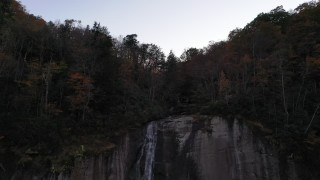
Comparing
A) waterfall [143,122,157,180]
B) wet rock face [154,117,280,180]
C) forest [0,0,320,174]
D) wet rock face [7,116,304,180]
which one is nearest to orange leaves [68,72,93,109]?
forest [0,0,320,174]

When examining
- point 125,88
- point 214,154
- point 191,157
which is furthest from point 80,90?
point 214,154

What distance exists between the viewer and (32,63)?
35.9 meters

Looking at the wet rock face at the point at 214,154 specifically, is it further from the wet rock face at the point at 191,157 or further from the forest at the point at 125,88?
the forest at the point at 125,88

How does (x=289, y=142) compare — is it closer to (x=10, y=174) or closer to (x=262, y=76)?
(x=262, y=76)

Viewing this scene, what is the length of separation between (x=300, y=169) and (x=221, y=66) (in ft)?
49.0

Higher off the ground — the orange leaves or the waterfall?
the orange leaves

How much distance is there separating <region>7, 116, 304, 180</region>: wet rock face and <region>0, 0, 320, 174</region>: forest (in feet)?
3.98

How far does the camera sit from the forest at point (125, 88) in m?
31.5

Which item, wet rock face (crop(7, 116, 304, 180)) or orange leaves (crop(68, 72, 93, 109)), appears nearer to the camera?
wet rock face (crop(7, 116, 304, 180))

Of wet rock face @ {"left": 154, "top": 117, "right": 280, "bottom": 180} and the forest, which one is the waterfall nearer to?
wet rock face @ {"left": 154, "top": 117, "right": 280, "bottom": 180}

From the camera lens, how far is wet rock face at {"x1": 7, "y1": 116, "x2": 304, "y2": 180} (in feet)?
A: 99.6

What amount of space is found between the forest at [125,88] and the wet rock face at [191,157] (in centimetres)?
121

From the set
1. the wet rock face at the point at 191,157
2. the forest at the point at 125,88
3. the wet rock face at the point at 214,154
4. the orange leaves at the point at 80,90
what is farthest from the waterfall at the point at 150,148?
the orange leaves at the point at 80,90

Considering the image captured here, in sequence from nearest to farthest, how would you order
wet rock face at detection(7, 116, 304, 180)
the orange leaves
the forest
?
wet rock face at detection(7, 116, 304, 180) → the forest → the orange leaves
